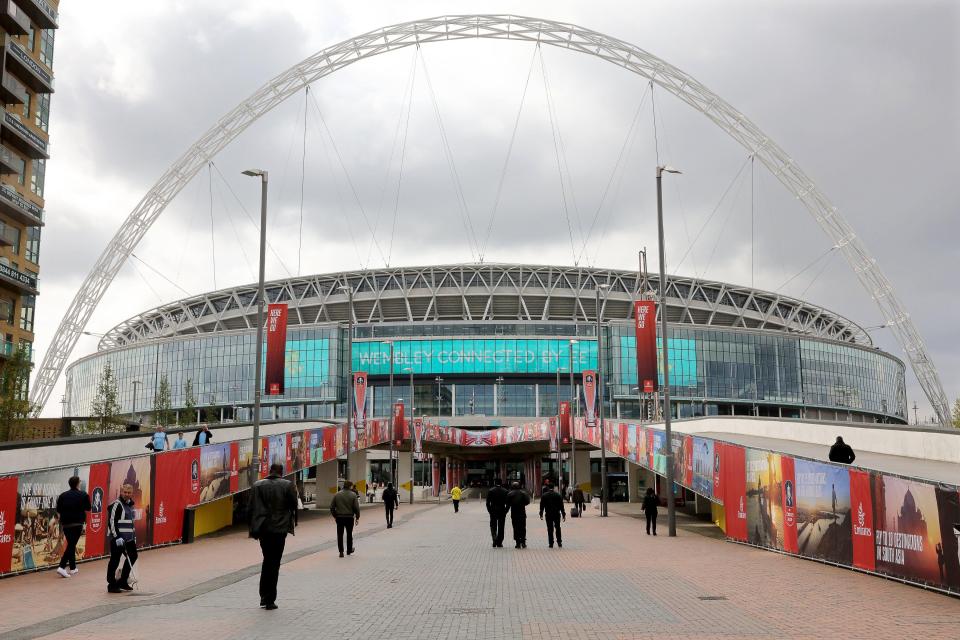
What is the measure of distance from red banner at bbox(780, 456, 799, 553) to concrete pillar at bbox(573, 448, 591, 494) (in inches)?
2054

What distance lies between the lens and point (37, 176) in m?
62.2

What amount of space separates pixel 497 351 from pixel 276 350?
85.6 meters

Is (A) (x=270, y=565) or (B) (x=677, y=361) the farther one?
(B) (x=677, y=361)

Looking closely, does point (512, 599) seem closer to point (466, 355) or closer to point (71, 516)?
point (71, 516)

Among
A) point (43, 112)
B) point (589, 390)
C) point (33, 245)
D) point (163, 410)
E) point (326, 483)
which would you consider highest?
point (43, 112)

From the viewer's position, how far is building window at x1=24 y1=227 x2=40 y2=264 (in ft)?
202

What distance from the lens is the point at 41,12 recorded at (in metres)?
58.5

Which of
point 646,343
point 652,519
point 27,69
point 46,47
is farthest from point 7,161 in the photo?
point 652,519

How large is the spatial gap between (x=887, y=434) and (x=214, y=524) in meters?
20.3

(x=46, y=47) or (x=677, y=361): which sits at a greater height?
(x=46, y=47)

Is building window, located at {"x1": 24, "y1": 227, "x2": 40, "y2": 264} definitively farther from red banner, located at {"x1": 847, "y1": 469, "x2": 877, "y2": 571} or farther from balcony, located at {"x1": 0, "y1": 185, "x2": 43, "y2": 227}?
red banner, located at {"x1": 847, "y1": 469, "x2": 877, "y2": 571}

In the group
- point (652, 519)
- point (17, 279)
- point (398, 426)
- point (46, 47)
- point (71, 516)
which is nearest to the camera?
point (71, 516)

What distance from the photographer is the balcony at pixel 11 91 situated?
179ft

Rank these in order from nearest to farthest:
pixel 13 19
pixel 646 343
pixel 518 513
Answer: pixel 518 513, pixel 646 343, pixel 13 19
